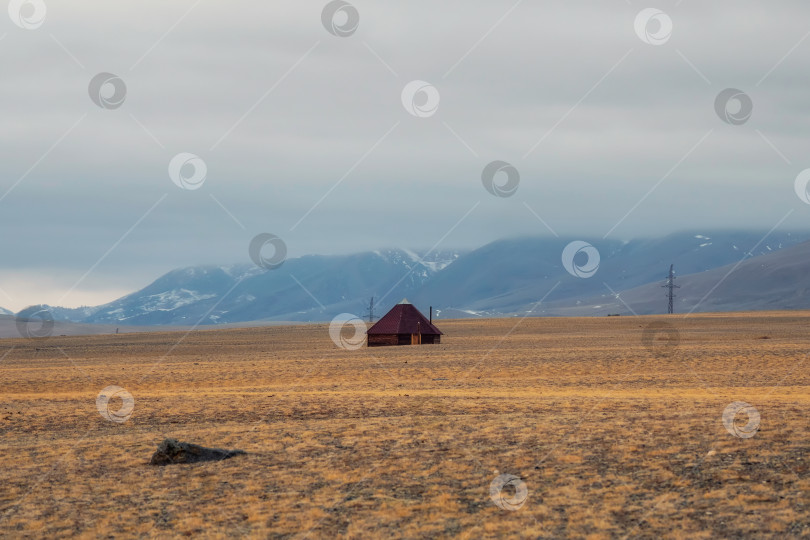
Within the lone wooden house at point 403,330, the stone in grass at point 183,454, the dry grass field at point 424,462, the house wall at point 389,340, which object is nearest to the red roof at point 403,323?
the lone wooden house at point 403,330

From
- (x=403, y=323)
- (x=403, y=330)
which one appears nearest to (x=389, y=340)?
(x=403, y=330)

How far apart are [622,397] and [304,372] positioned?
23.1m

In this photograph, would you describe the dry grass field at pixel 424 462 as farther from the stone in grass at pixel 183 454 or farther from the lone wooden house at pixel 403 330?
the lone wooden house at pixel 403 330

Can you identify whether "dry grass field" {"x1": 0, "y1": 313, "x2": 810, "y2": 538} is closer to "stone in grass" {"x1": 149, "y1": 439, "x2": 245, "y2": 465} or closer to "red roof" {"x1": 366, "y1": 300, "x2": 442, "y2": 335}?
"stone in grass" {"x1": 149, "y1": 439, "x2": 245, "y2": 465}

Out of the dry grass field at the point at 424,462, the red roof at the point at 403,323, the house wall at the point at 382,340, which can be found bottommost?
the dry grass field at the point at 424,462

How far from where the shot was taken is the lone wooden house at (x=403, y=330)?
249 feet

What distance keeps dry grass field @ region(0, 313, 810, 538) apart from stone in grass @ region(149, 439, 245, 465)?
36 centimetres

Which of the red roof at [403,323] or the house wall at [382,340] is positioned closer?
the house wall at [382,340]

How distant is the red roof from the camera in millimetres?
76188

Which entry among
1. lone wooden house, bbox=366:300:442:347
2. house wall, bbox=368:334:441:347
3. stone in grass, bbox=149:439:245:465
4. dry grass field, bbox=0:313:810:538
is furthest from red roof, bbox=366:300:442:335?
stone in grass, bbox=149:439:245:465

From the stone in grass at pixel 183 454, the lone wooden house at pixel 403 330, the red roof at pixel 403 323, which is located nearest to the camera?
the stone in grass at pixel 183 454

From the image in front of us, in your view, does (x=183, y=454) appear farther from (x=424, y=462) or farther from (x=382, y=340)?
(x=382, y=340)

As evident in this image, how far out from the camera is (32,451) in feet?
77.2

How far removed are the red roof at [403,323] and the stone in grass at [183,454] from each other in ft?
178
